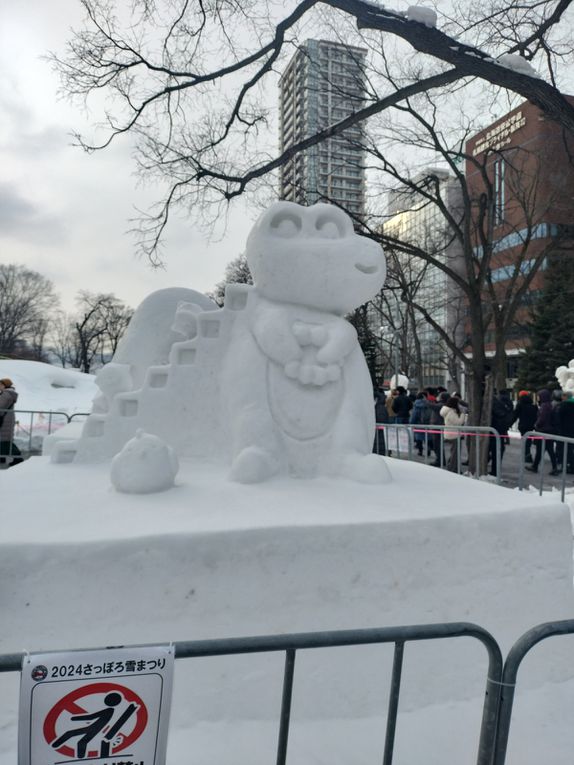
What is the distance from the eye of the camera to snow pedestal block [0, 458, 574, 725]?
2.44 metres

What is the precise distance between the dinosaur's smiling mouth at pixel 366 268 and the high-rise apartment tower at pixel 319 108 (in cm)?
616

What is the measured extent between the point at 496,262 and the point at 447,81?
37.7 ft

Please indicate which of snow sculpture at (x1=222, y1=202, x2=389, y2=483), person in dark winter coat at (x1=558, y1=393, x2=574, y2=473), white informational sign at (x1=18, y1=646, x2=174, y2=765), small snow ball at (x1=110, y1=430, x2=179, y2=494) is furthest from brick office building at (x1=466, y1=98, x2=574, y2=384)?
white informational sign at (x1=18, y1=646, x2=174, y2=765)

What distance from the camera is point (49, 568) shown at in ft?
7.89

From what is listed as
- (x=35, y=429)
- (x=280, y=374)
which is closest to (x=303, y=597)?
(x=280, y=374)

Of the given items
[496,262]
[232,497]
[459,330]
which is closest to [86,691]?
[232,497]

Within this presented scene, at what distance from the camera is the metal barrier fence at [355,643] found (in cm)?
143

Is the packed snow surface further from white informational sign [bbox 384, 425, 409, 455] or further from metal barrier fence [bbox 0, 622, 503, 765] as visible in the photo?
white informational sign [bbox 384, 425, 409, 455]

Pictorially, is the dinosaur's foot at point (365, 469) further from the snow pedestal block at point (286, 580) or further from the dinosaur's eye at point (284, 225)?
the dinosaur's eye at point (284, 225)

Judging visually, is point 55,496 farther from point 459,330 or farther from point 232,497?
point 459,330

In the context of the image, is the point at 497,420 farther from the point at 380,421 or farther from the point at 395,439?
the point at 395,439

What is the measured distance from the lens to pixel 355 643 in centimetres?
151

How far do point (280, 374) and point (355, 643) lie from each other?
230cm

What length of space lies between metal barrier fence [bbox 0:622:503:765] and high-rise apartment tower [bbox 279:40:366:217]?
878 centimetres
